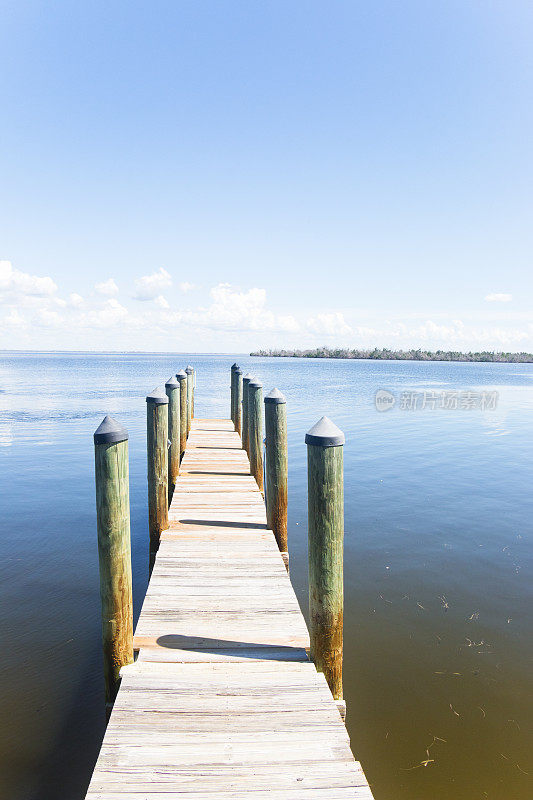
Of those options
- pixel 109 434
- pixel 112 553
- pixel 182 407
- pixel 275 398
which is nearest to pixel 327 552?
pixel 112 553

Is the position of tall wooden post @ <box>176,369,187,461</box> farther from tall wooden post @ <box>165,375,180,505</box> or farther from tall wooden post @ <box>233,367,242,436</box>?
tall wooden post @ <box>165,375,180,505</box>

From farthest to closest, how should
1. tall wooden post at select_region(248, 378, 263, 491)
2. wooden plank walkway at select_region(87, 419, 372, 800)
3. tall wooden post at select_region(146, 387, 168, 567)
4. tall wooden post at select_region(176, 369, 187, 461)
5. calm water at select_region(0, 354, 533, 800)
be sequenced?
tall wooden post at select_region(176, 369, 187, 461) → tall wooden post at select_region(248, 378, 263, 491) → tall wooden post at select_region(146, 387, 168, 567) → calm water at select_region(0, 354, 533, 800) → wooden plank walkway at select_region(87, 419, 372, 800)

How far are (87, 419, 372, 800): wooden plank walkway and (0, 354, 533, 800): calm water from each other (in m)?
1.44

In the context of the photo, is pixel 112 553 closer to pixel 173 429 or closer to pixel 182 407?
pixel 173 429

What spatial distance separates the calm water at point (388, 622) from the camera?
173 inches

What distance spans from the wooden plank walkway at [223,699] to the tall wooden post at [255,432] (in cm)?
293

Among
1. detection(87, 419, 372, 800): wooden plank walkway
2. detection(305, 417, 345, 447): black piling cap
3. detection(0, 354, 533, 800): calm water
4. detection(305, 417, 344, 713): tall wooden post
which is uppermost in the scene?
detection(305, 417, 345, 447): black piling cap

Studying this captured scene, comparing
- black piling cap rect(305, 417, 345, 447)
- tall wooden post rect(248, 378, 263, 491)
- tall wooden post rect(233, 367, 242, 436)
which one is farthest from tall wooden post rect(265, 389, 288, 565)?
tall wooden post rect(233, 367, 242, 436)

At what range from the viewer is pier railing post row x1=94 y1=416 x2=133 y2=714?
3787mm

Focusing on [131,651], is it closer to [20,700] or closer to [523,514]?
[20,700]

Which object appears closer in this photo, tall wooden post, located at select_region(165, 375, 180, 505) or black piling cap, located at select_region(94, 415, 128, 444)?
black piling cap, located at select_region(94, 415, 128, 444)

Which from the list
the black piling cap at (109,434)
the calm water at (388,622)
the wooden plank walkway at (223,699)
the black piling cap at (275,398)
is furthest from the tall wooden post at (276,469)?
the black piling cap at (109,434)

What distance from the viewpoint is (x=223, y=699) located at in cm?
334

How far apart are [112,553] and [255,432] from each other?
518 cm
